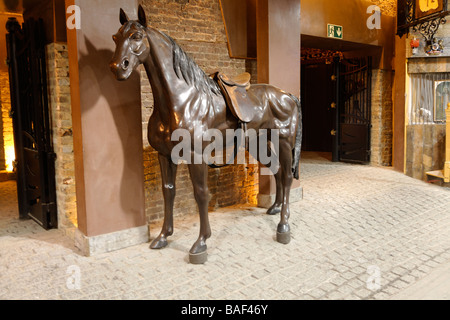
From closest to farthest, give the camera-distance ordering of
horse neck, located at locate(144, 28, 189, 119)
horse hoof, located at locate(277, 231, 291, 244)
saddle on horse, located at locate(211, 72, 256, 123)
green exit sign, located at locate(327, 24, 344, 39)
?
horse neck, located at locate(144, 28, 189, 119) < saddle on horse, located at locate(211, 72, 256, 123) < horse hoof, located at locate(277, 231, 291, 244) < green exit sign, located at locate(327, 24, 344, 39)

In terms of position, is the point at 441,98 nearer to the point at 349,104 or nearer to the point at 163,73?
the point at 349,104

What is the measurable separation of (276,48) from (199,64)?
1112 millimetres

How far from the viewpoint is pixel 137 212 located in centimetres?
419

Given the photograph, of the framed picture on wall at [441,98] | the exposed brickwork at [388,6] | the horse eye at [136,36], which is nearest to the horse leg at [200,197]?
the horse eye at [136,36]

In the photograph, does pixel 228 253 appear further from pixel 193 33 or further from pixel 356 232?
pixel 193 33

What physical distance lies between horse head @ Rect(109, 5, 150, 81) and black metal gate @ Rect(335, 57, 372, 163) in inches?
281

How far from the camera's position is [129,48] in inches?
132

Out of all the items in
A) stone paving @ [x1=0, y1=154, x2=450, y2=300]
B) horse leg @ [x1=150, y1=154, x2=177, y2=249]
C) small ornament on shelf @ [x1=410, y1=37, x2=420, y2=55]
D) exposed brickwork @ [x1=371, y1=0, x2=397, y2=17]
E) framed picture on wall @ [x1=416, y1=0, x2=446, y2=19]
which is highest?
exposed brickwork @ [x1=371, y1=0, x2=397, y2=17]

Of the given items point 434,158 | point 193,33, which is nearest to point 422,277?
point 193,33

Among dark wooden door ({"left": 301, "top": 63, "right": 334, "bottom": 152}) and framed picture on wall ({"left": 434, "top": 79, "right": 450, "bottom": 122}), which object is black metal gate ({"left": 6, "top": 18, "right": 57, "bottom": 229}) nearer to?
framed picture on wall ({"left": 434, "top": 79, "right": 450, "bottom": 122})

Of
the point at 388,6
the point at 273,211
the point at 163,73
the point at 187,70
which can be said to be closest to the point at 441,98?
the point at 388,6

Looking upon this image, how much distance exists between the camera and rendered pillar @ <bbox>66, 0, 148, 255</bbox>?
12.4ft

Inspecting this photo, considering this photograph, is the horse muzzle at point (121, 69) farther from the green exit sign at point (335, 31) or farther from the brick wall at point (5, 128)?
the brick wall at point (5, 128)

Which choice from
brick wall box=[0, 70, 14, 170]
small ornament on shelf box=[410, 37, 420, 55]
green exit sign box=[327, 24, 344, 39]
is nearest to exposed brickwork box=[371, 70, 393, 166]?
small ornament on shelf box=[410, 37, 420, 55]
